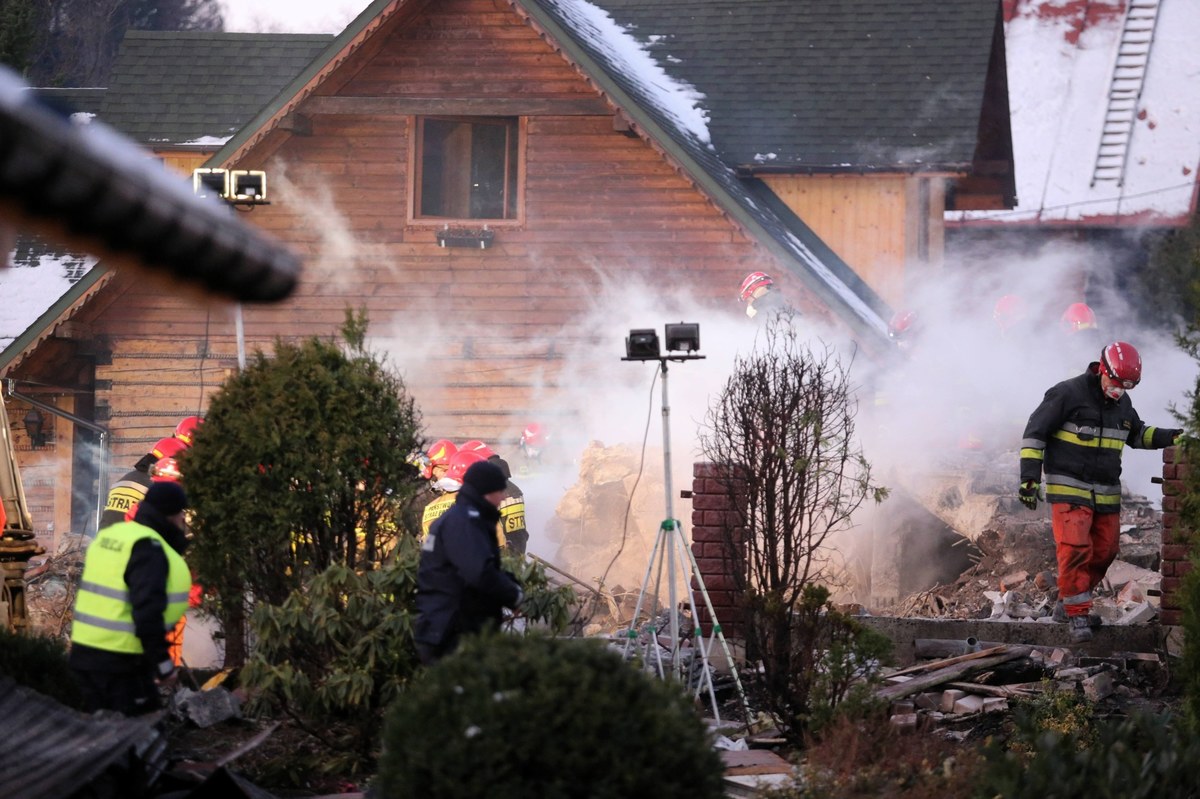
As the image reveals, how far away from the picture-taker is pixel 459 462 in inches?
486

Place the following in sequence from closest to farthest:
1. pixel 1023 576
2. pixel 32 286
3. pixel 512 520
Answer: pixel 512 520 < pixel 1023 576 < pixel 32 286

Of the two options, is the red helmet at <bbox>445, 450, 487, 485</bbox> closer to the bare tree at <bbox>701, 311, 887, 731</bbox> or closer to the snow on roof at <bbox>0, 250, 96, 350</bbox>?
the bare tree at <bbox>701, 311, 887, 731</bbox>

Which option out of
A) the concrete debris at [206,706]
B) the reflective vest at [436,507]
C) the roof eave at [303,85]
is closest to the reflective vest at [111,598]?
the concrete debris at [206,706]

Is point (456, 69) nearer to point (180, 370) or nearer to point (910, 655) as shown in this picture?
point (180, 370)

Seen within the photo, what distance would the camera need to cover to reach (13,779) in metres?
5.84

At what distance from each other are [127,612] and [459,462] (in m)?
5.58

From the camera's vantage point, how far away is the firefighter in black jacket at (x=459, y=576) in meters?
6.93

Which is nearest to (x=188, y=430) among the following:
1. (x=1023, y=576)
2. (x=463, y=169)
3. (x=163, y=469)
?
(x=163, y=469)

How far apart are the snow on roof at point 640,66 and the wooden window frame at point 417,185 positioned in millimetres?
1489

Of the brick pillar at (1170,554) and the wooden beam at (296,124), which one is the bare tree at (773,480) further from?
the wooden beam at (296,124)

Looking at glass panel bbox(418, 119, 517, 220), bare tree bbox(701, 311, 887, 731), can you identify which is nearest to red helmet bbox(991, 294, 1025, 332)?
glass panel bbox(418, 119, 517, 220)

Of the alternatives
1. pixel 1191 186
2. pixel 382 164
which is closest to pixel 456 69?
pixel 382 164

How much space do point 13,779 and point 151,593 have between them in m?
1.12

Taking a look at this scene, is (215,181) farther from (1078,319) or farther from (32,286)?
(1078,319)
